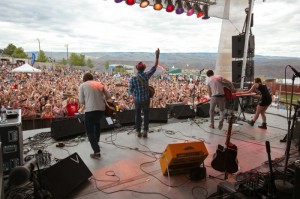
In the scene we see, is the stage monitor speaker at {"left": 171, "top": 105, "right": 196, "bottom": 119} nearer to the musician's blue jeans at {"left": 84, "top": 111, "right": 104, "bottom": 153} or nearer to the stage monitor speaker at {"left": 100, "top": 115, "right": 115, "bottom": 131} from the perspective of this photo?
the stage monitor speaker at {"left": 100, "top": 115, "right": 115, "bottom": 131}

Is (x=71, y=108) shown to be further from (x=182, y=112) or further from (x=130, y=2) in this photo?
(x=130, y=2)

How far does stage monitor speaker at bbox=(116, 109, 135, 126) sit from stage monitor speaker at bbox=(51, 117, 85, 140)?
3.39ft

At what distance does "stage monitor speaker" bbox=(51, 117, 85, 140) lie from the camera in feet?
14.3

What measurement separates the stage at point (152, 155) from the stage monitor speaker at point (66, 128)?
0.27 ft

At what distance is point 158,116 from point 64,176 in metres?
3.67

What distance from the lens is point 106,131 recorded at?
5.11 meters

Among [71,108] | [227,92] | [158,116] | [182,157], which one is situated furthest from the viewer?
[71,108]

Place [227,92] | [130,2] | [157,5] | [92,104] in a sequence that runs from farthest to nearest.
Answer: [157,5], [130,2], [227,92], [92,104]

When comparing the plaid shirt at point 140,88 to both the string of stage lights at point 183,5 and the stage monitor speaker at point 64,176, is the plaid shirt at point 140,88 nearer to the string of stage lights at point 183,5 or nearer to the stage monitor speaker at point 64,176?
the stage monitor speaker at point 64,176

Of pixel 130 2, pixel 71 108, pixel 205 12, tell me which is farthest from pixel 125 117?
pixel 205 12

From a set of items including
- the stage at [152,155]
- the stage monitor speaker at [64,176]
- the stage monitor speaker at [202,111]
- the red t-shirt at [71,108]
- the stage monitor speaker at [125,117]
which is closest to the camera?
the stage monitor speaker at [64,176]

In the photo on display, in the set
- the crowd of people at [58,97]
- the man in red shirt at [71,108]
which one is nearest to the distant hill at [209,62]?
the crowd of people at [58,97]

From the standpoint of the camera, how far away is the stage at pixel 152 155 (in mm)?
2695

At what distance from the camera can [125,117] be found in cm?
560
